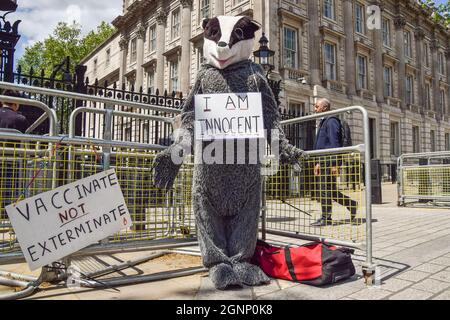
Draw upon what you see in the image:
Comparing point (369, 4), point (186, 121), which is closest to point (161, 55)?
point (369, 4)

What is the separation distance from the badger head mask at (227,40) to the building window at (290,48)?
14092mm

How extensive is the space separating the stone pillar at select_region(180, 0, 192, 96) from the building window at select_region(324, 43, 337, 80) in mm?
7840

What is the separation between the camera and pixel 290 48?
56.3 feet

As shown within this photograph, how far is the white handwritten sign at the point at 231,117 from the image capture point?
2977 mm

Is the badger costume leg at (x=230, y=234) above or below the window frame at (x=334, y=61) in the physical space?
below

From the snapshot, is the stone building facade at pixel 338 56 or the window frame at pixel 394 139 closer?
the stone building facade at pixel 338 56

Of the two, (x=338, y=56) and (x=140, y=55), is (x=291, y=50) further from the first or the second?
(x=140, y=55)

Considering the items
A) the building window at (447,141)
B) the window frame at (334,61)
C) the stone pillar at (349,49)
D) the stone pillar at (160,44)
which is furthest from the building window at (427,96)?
the stone pillar at (160,44)

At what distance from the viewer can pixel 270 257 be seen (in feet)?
9.97

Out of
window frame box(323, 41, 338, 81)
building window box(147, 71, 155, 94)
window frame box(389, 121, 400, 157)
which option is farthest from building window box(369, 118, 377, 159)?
building window box(147, 71, 155, 94)

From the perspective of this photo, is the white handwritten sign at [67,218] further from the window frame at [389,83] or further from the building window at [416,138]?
the building window at [416,138]

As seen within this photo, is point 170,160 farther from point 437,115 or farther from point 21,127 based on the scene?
point 437,115

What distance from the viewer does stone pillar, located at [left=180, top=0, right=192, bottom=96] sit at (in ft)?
68.4

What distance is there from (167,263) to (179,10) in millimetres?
21886
